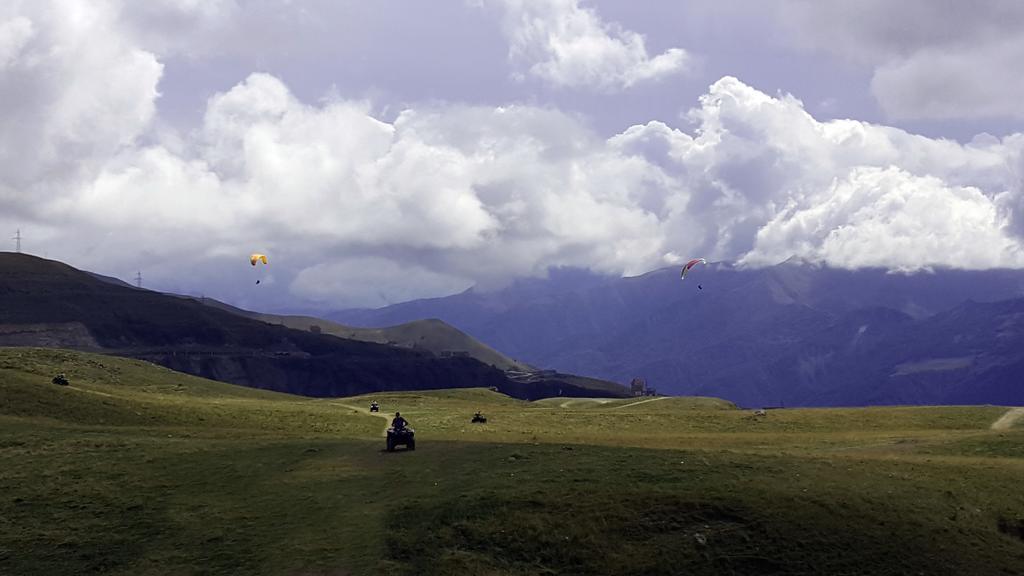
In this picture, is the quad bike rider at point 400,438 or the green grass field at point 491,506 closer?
the green grass field at point 491,506

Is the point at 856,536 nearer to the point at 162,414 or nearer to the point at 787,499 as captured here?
the point at 787,499

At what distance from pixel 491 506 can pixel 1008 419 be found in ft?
190

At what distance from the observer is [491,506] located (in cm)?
3938

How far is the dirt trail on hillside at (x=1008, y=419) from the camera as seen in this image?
2820 inches

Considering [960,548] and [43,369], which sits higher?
[43,369]

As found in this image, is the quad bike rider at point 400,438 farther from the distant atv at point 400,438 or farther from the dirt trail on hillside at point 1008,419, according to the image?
the dirt trail on hillside at point 1008,419

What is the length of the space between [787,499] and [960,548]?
7.16 metres

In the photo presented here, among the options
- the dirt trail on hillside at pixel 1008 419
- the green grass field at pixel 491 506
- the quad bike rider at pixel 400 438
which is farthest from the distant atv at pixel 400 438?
the dirt trail on hillside at pixel 1008 419

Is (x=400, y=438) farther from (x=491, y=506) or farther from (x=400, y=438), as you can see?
(x=491, y=506)

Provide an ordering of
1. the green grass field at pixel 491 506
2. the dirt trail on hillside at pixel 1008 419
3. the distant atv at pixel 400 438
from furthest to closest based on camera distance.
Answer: the dirt trail on hillside at pixel 1008 419, the distant atv at pixel 400 438, the green grass field at pixel 491 506

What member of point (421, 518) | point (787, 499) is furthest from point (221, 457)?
point (787, 499)

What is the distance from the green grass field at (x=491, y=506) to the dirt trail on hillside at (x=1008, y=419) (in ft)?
43.9

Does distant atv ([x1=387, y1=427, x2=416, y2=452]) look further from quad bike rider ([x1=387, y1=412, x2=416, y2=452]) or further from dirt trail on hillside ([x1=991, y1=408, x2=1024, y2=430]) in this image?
dirt trail on hillside ([x1=991, y1=408, x2=1024, y2=430])

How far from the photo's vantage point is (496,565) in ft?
116
